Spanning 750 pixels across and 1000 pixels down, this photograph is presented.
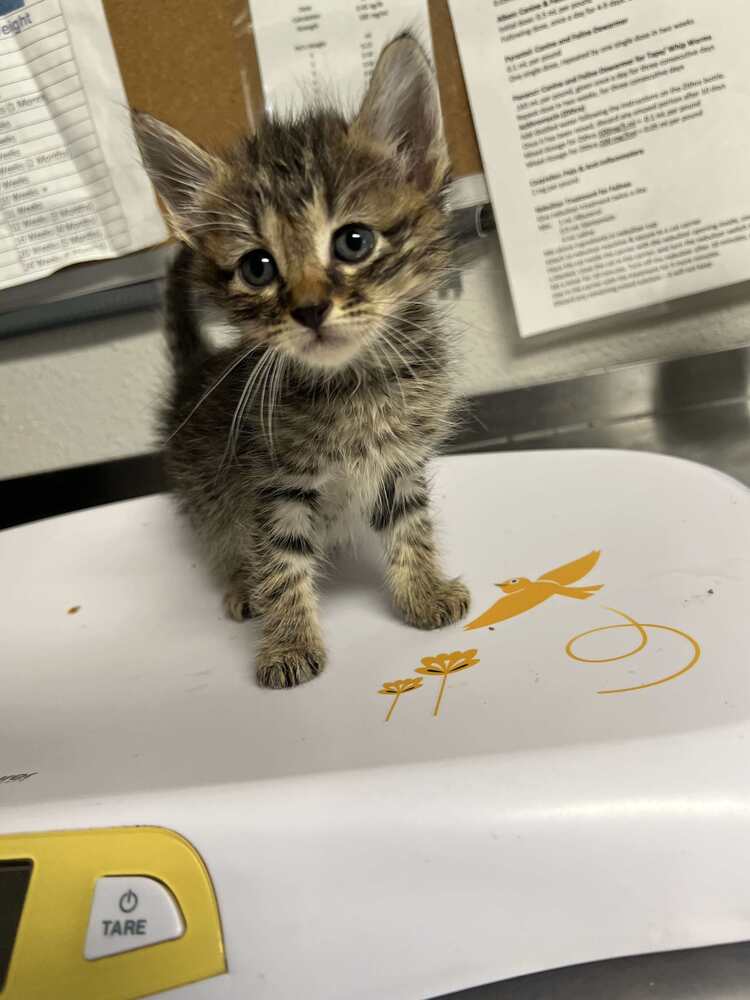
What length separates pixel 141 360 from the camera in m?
1.26

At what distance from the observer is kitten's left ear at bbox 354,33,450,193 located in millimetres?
664

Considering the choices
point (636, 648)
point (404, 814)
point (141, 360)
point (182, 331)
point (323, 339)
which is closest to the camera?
point (404, 814)

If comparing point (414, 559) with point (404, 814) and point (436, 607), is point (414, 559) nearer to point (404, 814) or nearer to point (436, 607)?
point (436, 607)

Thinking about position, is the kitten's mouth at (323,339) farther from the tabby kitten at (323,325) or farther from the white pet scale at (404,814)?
the white pet scale at (404,814)

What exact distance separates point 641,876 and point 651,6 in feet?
3.48

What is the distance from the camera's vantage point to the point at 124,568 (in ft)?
2.90

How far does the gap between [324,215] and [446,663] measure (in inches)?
15.4

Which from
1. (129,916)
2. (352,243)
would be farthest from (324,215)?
(129,916)

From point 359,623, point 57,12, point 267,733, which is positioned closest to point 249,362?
point 359,623

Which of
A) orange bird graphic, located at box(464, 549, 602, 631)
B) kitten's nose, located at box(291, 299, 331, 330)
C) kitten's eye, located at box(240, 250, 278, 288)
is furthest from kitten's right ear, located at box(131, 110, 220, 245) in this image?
orange bird graphic, located at box(464, 549, 602, 631)

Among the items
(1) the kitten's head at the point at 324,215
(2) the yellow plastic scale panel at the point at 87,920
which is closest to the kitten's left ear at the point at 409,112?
(1) the kitten's head at the point at 324,215

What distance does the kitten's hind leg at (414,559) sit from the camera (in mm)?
674

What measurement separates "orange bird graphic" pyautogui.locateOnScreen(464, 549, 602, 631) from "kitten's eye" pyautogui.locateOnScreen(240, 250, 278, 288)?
346mm

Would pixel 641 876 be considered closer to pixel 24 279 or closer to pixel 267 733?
pixel 267 733
